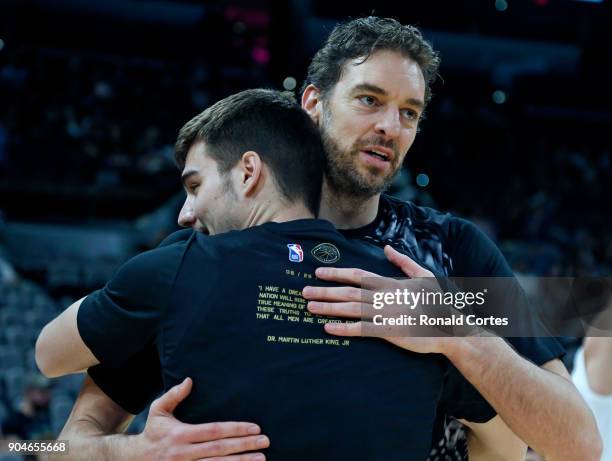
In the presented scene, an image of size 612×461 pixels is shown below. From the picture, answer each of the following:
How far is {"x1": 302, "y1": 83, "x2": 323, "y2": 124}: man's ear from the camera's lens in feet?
8.71

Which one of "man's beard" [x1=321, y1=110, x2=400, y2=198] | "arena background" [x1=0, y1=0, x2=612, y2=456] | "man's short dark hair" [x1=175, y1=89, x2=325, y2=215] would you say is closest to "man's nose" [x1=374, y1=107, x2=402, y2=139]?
"man's beard" [x1=321, y1=110, x2=400, y2=198]

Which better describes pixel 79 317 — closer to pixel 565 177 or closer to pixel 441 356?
pixel 441 356

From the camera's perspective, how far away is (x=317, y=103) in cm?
267

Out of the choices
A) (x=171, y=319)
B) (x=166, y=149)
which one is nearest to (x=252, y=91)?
(x=171, y=319)

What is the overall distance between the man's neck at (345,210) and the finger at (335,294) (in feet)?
2.33

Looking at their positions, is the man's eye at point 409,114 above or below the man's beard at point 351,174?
above

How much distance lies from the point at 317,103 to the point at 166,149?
11.5 m

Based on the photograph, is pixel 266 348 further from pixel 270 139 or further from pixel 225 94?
pixel 225 94

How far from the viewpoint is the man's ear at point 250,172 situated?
1938 mm

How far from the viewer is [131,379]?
6.75 ft

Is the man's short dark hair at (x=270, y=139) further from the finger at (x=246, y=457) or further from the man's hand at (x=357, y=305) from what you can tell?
the finger at (x=246, y=457)

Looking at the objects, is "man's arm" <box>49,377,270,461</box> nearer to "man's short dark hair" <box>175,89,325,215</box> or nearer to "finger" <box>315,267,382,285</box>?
"finger" <box>315,267,382,285</box>

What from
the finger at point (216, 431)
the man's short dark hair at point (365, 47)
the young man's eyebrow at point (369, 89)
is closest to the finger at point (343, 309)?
the finger at point (216, 431)

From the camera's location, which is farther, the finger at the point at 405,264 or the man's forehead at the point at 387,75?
the man's forehead at the point at 387,75
